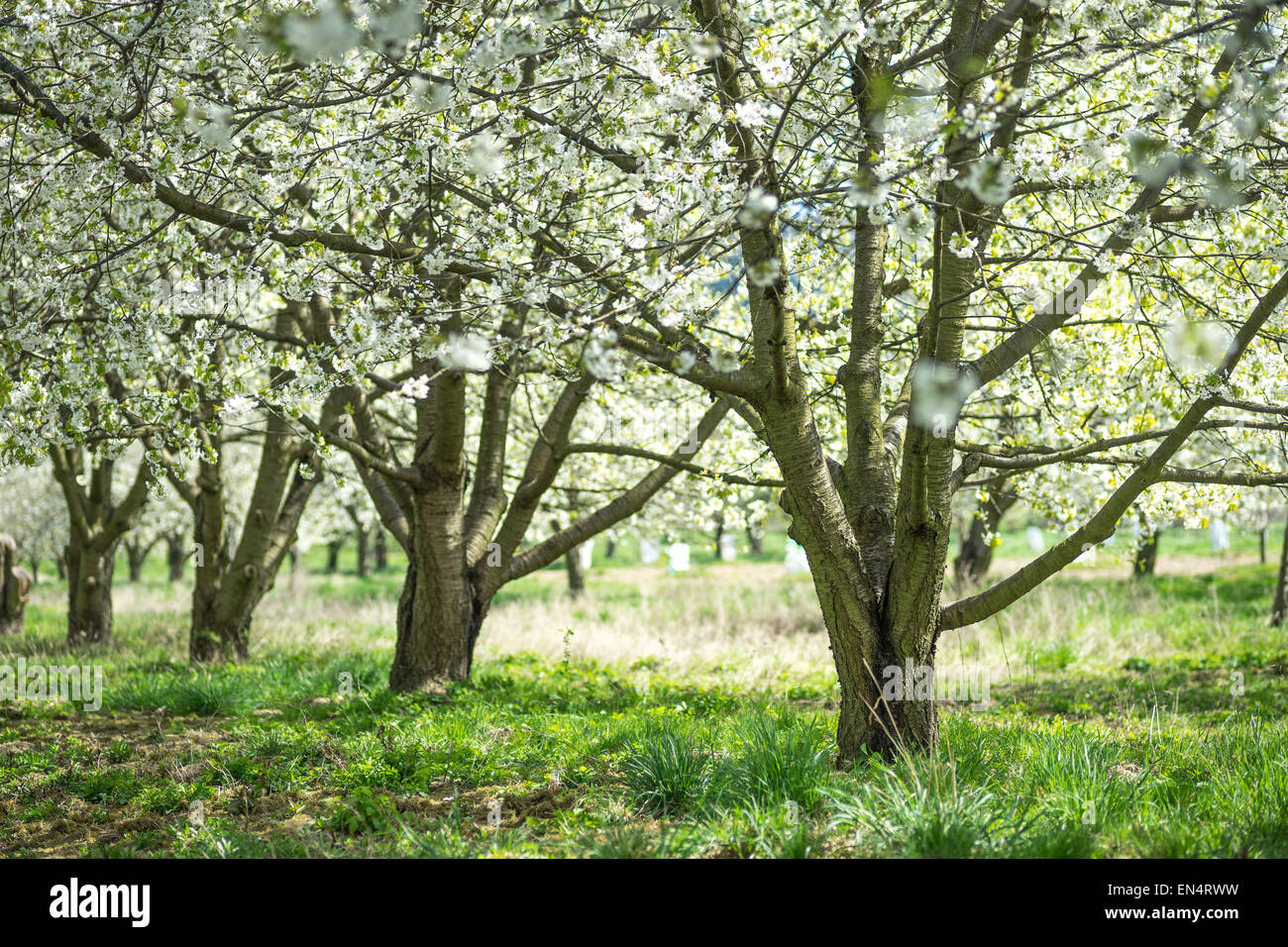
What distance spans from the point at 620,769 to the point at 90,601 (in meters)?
9.46

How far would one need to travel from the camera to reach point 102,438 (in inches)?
225

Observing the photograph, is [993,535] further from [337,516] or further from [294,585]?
[337,516]

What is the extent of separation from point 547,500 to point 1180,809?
8438 millimetres

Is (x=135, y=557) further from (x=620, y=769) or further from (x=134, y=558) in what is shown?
(x=620, y=769)

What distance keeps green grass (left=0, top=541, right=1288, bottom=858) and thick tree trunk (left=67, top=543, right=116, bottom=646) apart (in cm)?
266

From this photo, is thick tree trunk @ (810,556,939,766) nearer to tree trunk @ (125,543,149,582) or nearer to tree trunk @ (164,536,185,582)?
tree trunk @ (164,536,185,582)

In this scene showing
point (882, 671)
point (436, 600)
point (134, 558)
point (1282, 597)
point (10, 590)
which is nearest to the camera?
point (882, 671)

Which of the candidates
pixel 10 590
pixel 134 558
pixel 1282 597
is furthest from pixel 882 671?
pixel 134 558

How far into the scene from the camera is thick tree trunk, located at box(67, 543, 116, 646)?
11445 mm

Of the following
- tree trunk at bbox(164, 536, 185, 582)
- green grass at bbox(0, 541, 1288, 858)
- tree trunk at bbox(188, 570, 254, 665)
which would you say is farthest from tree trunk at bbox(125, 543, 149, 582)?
green grass at bbox(0, 541, 1288, 858)

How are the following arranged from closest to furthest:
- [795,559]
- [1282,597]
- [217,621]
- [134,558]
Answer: [217,621] < [1282,597] < [795,559] < [134,558]

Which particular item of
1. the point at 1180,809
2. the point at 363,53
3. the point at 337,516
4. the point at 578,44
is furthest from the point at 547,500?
the point at 337,516

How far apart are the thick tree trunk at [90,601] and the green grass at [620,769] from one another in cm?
266

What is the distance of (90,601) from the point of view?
11.5 meters
